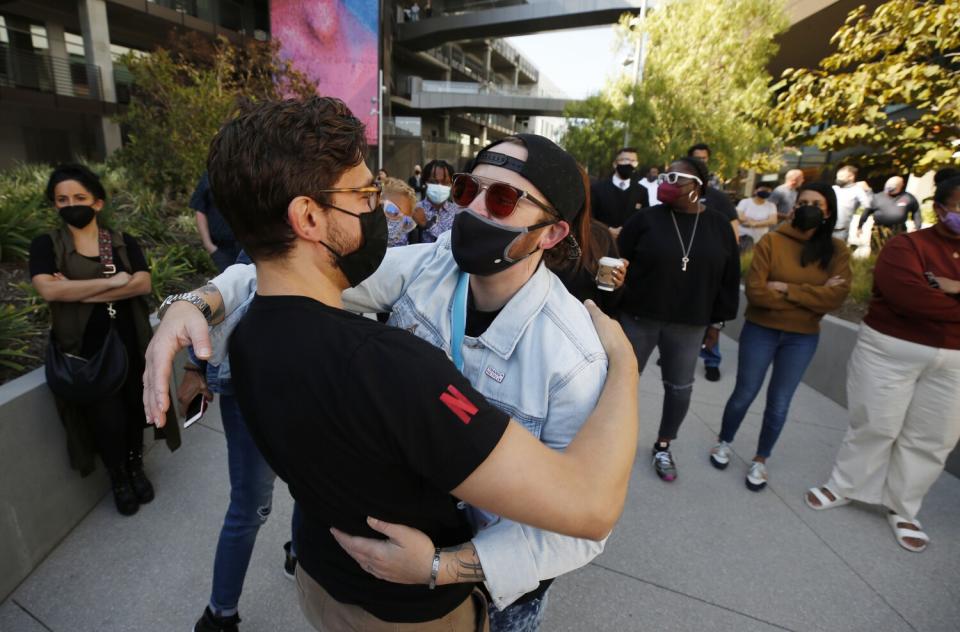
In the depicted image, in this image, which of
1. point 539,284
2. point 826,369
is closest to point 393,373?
point 539,284

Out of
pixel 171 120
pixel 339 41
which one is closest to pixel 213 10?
pixel 339 41

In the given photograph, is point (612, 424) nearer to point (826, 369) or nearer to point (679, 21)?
point (826, 369)

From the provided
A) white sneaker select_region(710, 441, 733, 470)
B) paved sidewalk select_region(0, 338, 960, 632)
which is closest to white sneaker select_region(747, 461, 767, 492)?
paved sidewalk select_region(0, 338, 960, 632)

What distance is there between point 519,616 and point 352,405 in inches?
43.6

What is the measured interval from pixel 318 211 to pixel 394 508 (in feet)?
2.15

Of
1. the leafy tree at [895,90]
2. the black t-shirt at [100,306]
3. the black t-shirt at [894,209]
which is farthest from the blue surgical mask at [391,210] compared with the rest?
the black t-shirt at [894,209]

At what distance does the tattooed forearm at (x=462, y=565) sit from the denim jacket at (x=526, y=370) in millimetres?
20

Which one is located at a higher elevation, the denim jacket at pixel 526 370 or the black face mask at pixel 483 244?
the black face mask at pixel 483 244

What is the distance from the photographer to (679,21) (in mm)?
14672

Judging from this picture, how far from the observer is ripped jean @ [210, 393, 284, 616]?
2.07 m

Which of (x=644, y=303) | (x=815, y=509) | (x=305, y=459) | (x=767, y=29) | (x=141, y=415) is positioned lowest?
(x=815, y=509)

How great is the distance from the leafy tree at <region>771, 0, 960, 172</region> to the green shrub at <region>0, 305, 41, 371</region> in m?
6.94

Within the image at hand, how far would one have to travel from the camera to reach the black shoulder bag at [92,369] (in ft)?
8.52

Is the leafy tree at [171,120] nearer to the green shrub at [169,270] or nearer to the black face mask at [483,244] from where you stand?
the green shrub at [169,270]
